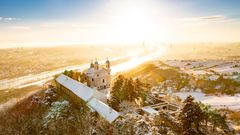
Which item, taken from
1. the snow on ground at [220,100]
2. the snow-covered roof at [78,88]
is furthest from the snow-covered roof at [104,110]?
the snow on ground at [220,100]

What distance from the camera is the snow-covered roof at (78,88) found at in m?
31.8

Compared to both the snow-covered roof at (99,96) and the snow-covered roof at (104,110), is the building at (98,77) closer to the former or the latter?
the snow-covered roof at (99,96)

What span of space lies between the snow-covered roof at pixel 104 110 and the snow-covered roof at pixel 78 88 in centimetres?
171

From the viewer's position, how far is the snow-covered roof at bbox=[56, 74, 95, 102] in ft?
104

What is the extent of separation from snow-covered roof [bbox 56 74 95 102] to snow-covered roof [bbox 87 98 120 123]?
1708 mm

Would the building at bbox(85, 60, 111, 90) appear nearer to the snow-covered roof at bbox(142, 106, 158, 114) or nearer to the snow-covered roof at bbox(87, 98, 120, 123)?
the snow-covered roof at bbox(87, 98, 120, 123)

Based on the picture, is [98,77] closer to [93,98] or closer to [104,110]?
[93,98]

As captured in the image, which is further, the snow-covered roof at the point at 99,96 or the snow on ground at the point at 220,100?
the snow on ground at the point at 220,100

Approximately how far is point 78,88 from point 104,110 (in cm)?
1061

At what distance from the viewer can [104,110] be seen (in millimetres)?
26500

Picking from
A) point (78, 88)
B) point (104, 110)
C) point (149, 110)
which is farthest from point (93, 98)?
point (149, 110)

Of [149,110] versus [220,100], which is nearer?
[149,110]

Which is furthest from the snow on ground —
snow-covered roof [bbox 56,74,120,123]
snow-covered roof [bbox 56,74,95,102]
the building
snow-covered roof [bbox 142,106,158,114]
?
snow-covered roof [bbox 56,74,95,102]

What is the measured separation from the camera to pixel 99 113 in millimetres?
26500
